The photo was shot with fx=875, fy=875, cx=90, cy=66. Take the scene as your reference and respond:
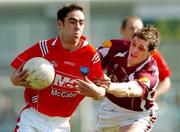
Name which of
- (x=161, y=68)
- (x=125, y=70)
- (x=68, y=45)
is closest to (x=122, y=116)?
(x=125, y=70)

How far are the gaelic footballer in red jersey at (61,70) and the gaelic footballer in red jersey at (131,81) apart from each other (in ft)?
1.53

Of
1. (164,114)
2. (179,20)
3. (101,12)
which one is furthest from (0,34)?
(164,114)

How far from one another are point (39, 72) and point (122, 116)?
5.29 feet

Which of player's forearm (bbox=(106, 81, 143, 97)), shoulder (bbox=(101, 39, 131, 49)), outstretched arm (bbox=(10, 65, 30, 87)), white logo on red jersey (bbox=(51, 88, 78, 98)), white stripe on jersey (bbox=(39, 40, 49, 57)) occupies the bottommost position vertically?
white logo on red jersey (bbox=(51, 88, 78, 98))

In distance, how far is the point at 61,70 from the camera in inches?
409

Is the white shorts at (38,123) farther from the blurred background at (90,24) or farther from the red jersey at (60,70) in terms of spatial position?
the blurred background at (90,24)

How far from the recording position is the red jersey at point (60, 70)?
1038cm

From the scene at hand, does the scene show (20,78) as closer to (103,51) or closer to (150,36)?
(103,51)

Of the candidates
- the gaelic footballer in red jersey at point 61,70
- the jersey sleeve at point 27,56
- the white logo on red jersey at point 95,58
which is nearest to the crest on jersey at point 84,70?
the gaelic footballer in red jersey at point 61,70

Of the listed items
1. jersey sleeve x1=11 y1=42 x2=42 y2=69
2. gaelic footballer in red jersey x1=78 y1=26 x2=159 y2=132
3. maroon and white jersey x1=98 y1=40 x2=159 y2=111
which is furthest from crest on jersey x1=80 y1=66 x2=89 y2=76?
maroon and white jersey x1=98 y1=40 x2=159 y2=111

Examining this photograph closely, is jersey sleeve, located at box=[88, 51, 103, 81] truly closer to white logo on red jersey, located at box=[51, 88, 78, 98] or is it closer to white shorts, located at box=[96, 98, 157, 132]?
white logo on red jersey, located at box=[51, 88, 78, 98]

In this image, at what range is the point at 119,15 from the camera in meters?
35.7

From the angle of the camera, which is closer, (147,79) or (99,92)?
(99,92)

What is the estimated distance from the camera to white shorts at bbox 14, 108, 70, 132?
34.3 feet
